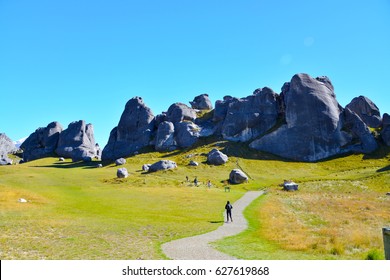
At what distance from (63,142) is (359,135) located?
147304 millimetres

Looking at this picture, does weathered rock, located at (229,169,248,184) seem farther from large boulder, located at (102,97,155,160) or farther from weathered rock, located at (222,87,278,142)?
large boulder, located at (102,97,155,160)

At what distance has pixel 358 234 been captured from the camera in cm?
2689

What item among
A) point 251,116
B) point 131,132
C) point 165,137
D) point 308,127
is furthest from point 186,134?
point 308,127

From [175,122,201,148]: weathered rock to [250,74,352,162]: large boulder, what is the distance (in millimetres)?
28797

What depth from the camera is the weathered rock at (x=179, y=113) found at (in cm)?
16200

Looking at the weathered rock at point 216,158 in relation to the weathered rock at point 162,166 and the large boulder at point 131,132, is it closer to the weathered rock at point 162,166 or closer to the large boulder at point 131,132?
the weathered rock at point 162,166

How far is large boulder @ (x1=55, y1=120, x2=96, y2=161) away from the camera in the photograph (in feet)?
544

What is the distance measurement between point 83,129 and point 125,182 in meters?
110

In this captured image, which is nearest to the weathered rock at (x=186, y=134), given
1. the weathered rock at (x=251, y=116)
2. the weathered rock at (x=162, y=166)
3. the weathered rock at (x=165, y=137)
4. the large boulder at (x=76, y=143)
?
the weathered rock at (x=165, y=137)

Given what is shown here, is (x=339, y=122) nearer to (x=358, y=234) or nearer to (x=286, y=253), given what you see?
(x=358, y=234)

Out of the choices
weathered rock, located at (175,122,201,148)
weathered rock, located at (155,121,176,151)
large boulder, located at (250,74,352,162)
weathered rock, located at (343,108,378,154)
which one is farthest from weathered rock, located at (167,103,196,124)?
weathered rock, located at (343,108,378,154)

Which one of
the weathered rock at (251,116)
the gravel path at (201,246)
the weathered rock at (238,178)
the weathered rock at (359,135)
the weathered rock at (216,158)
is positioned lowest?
the gravel path at (201,246)

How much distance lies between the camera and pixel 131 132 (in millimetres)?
168250

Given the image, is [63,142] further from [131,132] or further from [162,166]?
[162,166]
